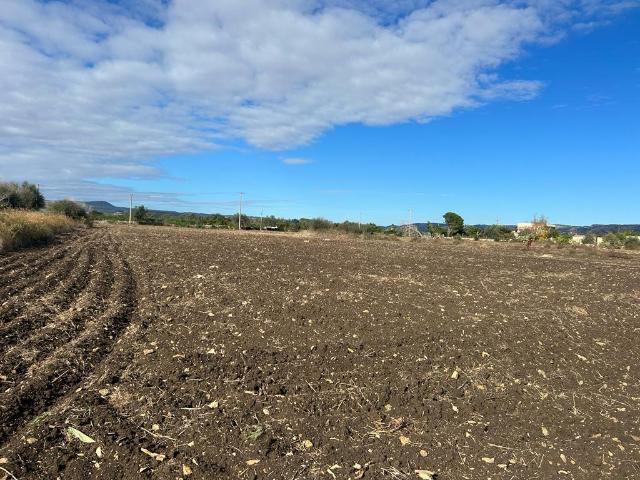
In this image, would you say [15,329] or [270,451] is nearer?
[270,451]

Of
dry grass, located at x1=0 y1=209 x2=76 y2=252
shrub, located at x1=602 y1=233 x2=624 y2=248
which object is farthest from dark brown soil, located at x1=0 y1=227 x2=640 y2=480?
shrub, located at x1=602 y1=233 x2=624 y2=248

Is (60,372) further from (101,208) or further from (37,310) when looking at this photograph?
(101,208)

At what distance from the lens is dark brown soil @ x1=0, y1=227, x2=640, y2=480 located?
379cm

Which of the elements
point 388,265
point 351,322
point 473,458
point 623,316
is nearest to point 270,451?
point 473,458

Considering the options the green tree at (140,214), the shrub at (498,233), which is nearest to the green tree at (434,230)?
the shrub at (498,233)

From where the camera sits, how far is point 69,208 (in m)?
51.4

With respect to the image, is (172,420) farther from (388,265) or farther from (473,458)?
(388,265)

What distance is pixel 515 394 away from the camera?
17.1 feet

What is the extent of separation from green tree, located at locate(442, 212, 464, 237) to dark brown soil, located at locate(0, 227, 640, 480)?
1941 inches

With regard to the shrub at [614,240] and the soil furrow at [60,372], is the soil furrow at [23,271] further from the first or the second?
the shrub at [614,240]

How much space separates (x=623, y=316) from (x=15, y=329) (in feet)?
34.1

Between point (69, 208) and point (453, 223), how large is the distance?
45132 millimetres

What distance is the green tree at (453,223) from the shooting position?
189ft

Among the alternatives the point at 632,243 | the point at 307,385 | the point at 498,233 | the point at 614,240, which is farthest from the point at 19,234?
the point at 498,233
